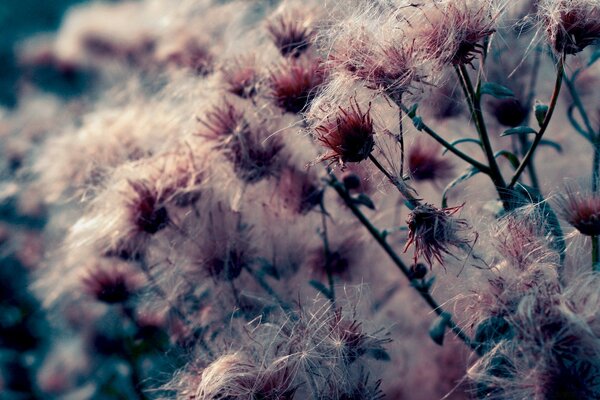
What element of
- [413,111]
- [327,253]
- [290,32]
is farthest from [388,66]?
[327,253]

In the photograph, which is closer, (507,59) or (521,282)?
(521,282)

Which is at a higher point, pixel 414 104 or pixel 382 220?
pixel 414 104

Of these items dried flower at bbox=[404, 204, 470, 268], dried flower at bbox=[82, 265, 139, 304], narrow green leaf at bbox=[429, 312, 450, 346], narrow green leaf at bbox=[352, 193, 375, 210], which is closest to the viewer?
dried flower at bbox=[404, 204, 470, 268]

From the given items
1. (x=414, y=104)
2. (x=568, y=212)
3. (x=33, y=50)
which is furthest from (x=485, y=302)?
(x=33, y=50)

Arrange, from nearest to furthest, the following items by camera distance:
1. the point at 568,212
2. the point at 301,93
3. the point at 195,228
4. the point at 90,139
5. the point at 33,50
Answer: the point at 568,212, the point at 301,93, the point at 195,228, the point at 90,139, the point at 33,50

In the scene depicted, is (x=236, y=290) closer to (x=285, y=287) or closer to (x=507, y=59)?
(x=285, y=287)

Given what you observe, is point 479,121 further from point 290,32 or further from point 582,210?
point 290,32

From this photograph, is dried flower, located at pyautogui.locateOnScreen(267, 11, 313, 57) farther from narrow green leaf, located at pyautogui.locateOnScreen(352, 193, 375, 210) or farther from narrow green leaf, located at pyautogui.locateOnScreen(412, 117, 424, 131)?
narrow green leaf, located at pyautogui.locateOnScreen(412, 117, 424, 131)

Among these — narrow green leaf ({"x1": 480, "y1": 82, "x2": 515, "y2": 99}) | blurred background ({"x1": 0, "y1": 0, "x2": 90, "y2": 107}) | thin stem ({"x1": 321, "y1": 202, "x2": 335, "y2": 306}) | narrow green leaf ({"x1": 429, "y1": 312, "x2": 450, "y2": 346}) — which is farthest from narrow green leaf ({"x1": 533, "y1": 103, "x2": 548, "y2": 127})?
blurred background ({"x1": 0, "y1": 0, "x2": 90, "y2": 107})
